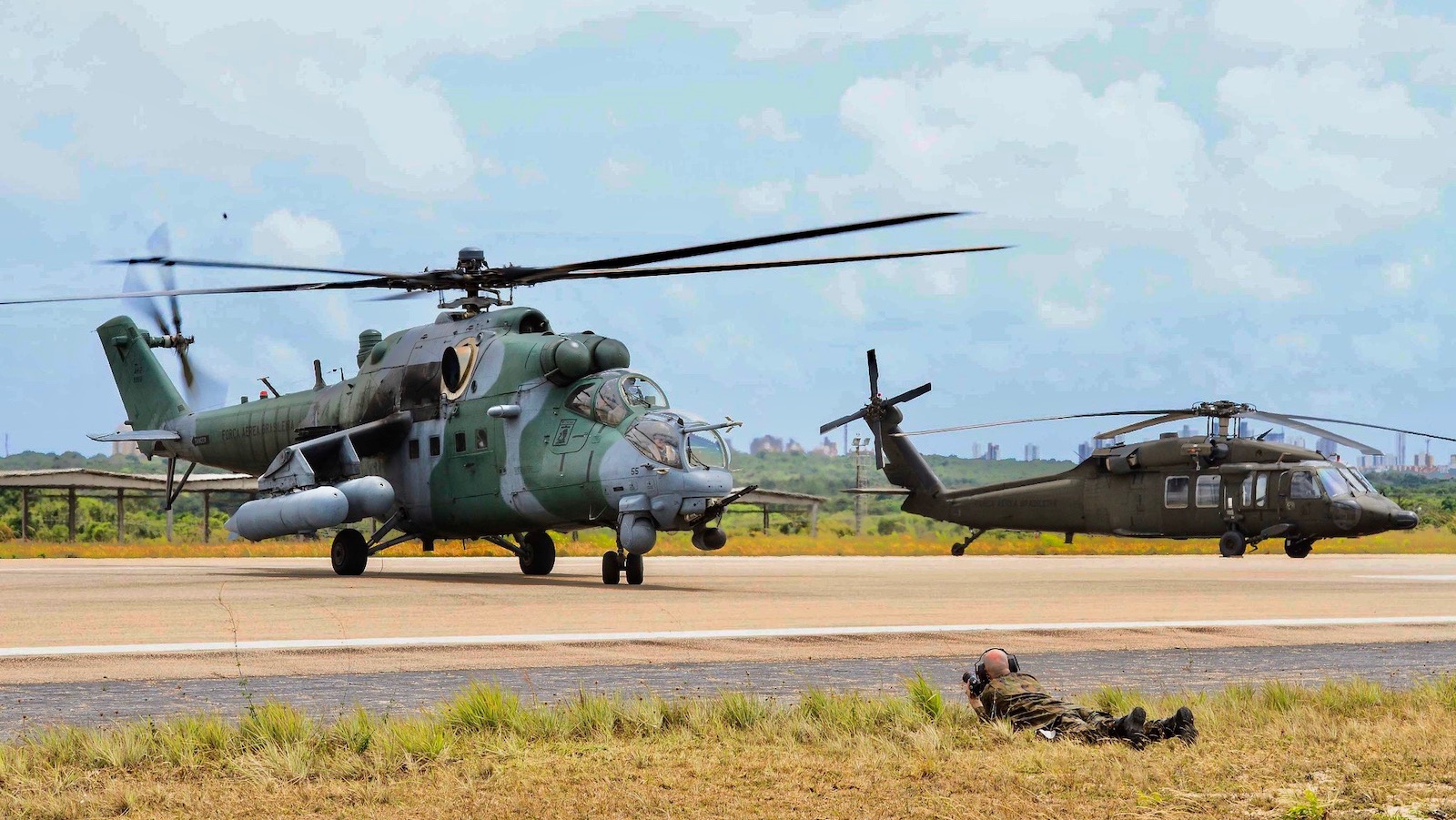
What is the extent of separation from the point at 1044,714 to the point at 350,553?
814 inches

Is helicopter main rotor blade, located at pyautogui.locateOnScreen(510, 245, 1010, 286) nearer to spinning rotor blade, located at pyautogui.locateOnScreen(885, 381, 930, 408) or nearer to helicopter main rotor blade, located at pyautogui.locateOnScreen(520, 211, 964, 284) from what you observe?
helicopter main rotor blade, located at pyautogui.locateOnScreen(520, 211, 964, 284)

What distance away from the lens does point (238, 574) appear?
28.6 meters

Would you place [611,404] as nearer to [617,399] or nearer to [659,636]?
[617,399]

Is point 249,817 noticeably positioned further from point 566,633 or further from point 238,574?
point 238,574

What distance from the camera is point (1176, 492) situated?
3509cm

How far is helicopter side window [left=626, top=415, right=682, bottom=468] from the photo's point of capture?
906 inches

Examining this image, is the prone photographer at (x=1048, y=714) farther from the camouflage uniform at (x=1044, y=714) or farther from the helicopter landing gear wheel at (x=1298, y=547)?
the helicopter landing gear wheel at (x=1298, y=547)

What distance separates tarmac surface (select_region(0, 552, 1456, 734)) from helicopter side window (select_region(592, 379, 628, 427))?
2.72m

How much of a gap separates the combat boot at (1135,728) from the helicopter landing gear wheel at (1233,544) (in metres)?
26.6

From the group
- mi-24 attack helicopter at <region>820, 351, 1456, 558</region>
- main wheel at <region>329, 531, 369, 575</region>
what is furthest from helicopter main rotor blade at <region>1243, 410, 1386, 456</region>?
main wheel at <region>329, 531, 369, 575</region>

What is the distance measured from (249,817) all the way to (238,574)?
2278 cm

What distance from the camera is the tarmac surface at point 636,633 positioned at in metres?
11.8

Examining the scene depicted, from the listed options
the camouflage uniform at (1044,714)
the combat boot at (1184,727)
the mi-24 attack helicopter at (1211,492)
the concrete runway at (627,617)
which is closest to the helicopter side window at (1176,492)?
the mi-24 attack helicopter at (1211,492)

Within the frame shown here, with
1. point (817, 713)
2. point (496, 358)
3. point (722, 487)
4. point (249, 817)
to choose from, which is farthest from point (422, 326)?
point (249, 817)
